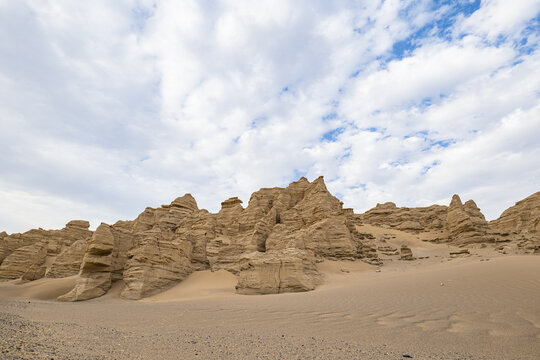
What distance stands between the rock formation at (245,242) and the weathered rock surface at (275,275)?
0.05 metres

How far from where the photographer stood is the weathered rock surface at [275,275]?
526 inches

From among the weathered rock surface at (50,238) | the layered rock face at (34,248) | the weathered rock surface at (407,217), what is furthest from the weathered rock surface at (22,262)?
the weathered rock surface at (407,217)

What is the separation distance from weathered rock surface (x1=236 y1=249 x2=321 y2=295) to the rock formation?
0.05m

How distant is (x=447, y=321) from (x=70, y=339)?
20.4 ft

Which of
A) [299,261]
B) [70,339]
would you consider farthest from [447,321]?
[299,261]

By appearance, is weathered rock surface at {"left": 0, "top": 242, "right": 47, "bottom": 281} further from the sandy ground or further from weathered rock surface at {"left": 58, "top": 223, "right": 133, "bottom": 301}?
the sandy ground

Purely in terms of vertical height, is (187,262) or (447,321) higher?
(187,262)

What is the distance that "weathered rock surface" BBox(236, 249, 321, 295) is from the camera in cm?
1336

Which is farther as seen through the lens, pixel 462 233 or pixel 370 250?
pixel 462 233

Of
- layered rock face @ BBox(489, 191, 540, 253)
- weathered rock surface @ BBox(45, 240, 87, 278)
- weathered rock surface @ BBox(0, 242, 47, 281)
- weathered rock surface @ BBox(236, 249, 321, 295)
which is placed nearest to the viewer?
weathered rock surface @ BBox(236, 249, 321, 295)

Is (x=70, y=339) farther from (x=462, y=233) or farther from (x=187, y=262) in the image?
(x=462, y=233)

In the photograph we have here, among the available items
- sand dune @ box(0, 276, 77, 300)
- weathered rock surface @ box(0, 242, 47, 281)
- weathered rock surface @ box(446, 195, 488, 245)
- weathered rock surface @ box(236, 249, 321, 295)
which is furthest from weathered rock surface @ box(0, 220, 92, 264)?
weathered rock surface @ box(446, 195, 488, 245)

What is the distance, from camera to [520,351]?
10.8 feet

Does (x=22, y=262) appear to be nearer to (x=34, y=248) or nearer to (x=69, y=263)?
(x=34, y=248)
